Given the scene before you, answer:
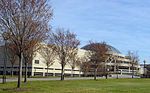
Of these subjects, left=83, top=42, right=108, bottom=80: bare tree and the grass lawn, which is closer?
the grass lawn

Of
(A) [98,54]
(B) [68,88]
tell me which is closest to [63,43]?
(A) [98,54]

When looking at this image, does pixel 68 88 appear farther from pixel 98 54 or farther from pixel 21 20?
pixel 98 54

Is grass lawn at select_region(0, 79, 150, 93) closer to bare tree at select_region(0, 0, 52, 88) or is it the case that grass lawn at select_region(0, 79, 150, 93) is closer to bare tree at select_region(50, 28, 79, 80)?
bare tree at select_region(0, 0, 52, 88)

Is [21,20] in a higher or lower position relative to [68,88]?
higher

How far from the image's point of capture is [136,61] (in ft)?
420

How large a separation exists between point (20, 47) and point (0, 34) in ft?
7.72

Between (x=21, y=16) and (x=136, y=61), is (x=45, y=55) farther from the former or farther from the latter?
(x=21, y=16)

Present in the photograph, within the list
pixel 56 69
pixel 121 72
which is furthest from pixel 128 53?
pixel 121 72

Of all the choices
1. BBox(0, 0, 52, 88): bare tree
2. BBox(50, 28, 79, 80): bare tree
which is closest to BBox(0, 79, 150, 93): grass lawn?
BBox(0, 0, 52, 88): bare tree

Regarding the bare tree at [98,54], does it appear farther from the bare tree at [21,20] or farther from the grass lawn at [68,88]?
the bare tree at [21,20]

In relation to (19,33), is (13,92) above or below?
below

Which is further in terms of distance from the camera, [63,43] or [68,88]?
[63,43]

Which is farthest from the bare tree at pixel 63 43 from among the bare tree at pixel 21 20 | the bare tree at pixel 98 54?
the bare tree at pixel 21 20

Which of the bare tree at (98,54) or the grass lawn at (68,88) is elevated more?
the bare tree at (98,54)
